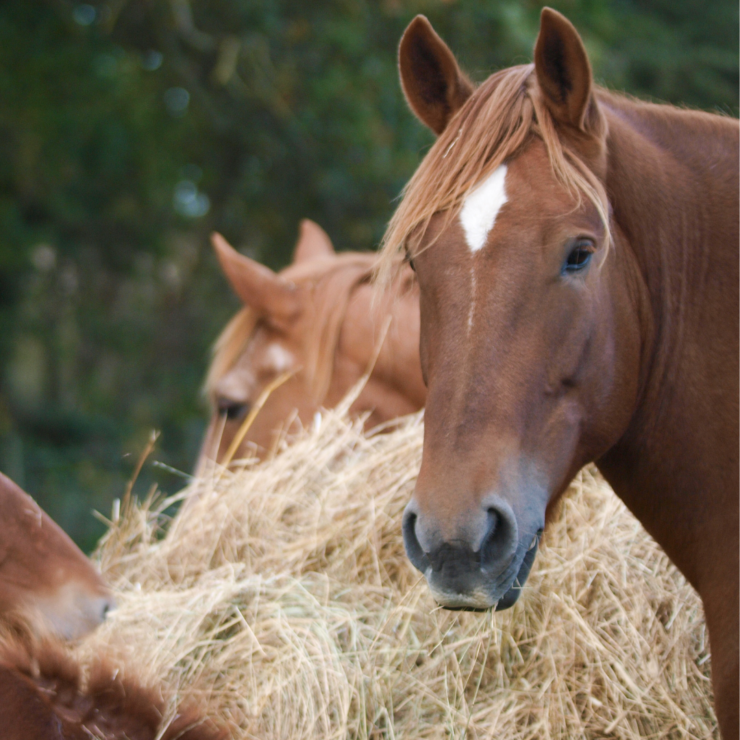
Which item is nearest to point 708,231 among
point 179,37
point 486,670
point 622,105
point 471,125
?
point 622,105

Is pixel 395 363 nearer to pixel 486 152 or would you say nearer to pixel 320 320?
pixel 320 320

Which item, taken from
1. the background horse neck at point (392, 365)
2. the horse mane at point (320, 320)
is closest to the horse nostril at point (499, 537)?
the background horse neck at point (392, 365)

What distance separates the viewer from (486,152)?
63.9 inches

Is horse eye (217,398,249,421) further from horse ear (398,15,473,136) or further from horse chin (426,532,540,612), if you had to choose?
horse chin (426,532,540,612)

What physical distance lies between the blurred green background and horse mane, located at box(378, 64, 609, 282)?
3331 mm

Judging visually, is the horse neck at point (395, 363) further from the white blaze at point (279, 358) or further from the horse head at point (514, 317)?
the horse head at point (514, 317)

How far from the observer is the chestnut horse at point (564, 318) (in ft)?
4.76

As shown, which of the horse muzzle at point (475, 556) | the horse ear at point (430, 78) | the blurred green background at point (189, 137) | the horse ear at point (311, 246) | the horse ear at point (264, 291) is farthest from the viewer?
the blurred green background at point (189, 137)

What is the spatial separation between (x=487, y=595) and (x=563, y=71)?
3.42 feet

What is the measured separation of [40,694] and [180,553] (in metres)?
0.92

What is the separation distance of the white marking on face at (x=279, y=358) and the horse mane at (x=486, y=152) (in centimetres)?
186

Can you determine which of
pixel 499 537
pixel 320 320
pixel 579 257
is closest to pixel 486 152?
pixel 579 257

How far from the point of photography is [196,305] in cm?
1050

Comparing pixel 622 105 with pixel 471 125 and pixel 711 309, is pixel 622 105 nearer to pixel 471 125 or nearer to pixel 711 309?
pixel 471 125
